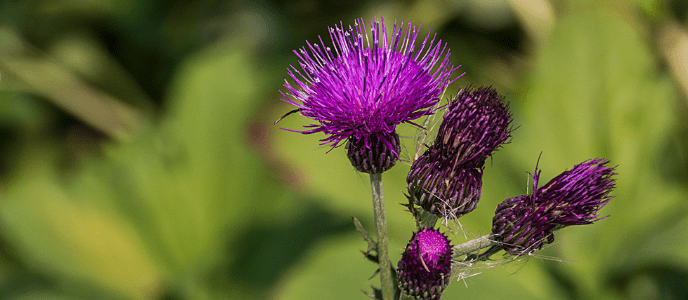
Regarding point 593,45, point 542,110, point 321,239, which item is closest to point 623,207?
point 542,110

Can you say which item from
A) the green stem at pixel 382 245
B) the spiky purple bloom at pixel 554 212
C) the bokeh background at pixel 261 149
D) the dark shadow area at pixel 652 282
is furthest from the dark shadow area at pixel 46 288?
the dark shadow area at pixel 652 282

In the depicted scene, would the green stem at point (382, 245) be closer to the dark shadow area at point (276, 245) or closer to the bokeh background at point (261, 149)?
the bokeh background at point (261, 149)

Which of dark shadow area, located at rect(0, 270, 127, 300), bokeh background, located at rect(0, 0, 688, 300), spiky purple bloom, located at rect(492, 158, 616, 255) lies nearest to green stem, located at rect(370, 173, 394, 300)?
spiky purple bloom, located at rect(492, 158, 616, 255)

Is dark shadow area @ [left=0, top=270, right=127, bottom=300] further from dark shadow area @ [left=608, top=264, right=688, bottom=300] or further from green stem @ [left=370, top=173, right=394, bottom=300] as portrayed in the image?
dark shadow area @ [left=608, top=264, right=688, bottom=300]

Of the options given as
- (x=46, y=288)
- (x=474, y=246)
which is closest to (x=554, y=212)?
(x=474, y=246)

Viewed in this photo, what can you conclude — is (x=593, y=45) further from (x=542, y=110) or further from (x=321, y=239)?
(x=321, y=239)

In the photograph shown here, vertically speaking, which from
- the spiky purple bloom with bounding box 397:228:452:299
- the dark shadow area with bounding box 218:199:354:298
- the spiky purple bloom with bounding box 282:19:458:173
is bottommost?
the spiky purple bloom with bounding box 397:228:452:299
